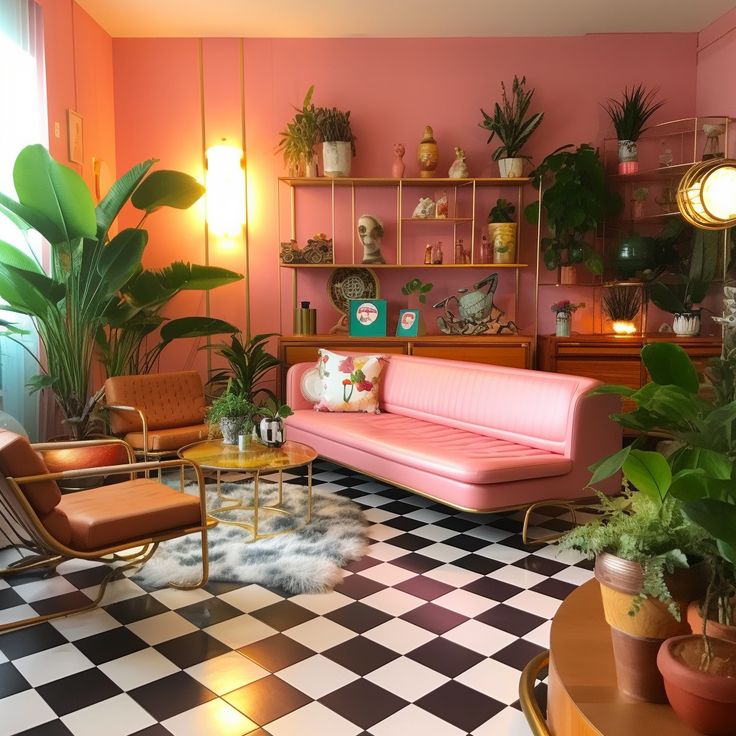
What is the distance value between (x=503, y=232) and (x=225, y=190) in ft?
7.85

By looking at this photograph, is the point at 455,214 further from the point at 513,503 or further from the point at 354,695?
the point at 354,695

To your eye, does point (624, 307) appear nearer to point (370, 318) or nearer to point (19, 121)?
point (370, 318)

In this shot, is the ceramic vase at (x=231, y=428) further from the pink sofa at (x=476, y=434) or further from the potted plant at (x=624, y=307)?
the potted plant at (x=624, y=307)

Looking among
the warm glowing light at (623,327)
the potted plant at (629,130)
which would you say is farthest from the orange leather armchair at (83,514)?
the potted plant at (629,130)

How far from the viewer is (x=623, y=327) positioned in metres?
6.00

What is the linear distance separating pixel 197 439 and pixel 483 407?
6.16ft

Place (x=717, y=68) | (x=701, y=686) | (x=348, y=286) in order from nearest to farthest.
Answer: (x=701, y=686) → (x=717, y=68) → (x=348, y=286)

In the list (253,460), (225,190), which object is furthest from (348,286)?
(253,460)

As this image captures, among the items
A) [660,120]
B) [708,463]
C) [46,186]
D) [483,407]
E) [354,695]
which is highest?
[660,120]

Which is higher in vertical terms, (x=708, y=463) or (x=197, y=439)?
(x=708, y=463)

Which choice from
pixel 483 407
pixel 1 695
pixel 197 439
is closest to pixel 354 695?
pixel 1 695

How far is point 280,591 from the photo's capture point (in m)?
3.09

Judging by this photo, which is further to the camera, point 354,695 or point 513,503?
point 513,503

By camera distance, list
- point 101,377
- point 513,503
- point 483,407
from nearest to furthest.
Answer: point 513,503 → point 483,407 → point 101,377
